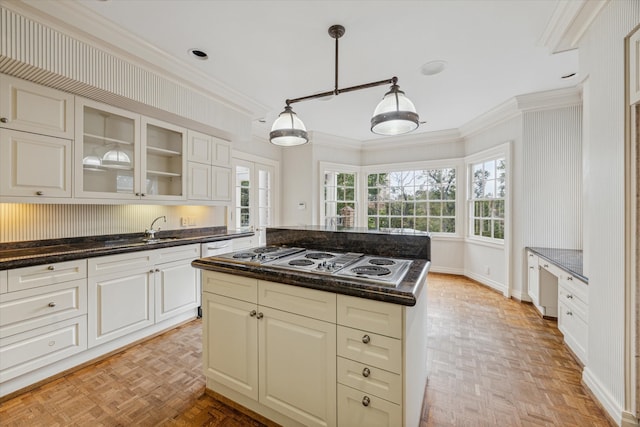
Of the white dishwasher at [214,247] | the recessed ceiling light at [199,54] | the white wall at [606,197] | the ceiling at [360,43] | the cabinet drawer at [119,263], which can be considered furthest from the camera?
the white dishwasher at [214,247]

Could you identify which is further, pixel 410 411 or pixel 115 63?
pixel 115 63

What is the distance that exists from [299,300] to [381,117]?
1.24m

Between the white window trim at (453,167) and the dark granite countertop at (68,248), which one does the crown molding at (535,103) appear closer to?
the white window trim at (453,167)

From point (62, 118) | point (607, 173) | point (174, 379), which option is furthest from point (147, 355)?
point (607, 173)

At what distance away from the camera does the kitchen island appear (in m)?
1.26

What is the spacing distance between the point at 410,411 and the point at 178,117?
3.25 metres

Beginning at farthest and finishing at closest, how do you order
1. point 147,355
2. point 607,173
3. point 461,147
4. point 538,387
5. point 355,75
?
point 461,147 < point 355,75 < point 147,355 < point 538,387 < point 607,173

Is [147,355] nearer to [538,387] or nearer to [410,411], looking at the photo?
[410,411]

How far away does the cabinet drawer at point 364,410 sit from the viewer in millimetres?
1243

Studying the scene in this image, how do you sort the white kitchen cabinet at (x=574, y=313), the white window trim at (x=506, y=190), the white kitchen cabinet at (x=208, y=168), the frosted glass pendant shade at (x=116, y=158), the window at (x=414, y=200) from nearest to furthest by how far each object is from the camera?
the white kitchen cabinet at (x=574, y=313)
the frosted glass pendant shade at (x=116, y=158)
the white kitchen cabinet at (x=208, y=168)
the white window trim at (x=506, y=190)
the window at (x=414, y=200)

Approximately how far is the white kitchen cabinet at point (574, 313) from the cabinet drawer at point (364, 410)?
184 cm

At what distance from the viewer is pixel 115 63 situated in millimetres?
2344

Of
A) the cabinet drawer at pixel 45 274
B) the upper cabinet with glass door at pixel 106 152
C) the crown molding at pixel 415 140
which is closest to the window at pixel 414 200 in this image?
the crown molding at pixel 415 140

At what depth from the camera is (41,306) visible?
6.54 feet
